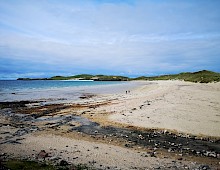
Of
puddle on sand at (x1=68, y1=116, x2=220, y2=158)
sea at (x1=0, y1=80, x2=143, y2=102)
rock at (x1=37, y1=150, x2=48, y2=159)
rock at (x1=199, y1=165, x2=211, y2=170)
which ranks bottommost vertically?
rock at (x1=199, y1=165, x2=211, y2=170)

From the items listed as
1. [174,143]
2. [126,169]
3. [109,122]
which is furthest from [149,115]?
[126,169]

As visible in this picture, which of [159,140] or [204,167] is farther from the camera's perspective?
[159,140]

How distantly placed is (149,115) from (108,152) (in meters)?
8.74

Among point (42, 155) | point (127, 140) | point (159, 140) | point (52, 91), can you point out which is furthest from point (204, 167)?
point (52, 91)

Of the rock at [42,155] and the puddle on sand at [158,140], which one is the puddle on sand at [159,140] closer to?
the puddle on sand at [158,140]

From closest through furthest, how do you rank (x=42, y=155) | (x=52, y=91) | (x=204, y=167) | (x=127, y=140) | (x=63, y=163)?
(x=204, y=167) → (x=63, y=163) → (x=42, y=155) → (x=127, y=140) → (x=52, y=91)

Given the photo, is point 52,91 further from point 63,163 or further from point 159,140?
point 63,163

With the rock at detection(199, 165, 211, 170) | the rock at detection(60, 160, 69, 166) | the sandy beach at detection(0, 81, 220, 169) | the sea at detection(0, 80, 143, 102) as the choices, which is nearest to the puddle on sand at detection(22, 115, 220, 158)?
the sandy beach at detection(0, 81, 220, 169)

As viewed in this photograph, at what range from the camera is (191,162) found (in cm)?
939

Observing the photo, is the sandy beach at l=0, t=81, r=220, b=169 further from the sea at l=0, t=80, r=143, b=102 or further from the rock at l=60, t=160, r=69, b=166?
the sea at l=0, t=80, r=143, b=102

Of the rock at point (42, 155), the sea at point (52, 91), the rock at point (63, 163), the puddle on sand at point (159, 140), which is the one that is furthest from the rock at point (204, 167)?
the sea at point (52, 91)

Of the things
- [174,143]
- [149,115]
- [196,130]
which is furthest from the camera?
[149,115]

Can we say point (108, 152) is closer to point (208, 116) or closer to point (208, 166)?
→ point (208, 166)

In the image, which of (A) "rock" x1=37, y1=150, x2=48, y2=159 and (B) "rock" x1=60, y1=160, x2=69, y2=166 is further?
(A) "rock" x1=37, y1=150, x2=48, y2=159
